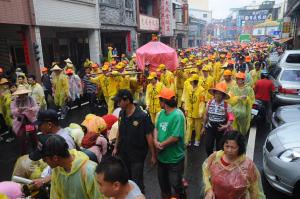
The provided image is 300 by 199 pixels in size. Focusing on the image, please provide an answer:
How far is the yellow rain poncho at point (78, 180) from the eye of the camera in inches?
102

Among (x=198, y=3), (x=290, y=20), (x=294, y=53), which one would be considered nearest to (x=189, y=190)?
(x=294, y=53)

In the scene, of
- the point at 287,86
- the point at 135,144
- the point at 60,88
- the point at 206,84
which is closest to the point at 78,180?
the point at 135,144

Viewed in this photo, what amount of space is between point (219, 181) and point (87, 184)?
1296mm

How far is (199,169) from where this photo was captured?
5.82 meters

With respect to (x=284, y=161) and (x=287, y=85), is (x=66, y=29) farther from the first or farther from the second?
(x=284, y=161)

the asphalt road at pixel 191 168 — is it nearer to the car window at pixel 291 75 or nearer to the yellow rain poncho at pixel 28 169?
the yellow rain poncho at pixel 28 169

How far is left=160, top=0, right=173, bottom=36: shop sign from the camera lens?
102 ft

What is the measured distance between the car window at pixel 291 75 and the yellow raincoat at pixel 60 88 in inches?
274

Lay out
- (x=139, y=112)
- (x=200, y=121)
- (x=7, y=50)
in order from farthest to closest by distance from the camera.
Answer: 1. (x=7, y=50)
2. (x=200, y=121)
3. (x=139, y=112)

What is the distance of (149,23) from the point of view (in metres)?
27.3

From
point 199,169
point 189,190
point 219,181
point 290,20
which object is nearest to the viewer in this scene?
point 219,181

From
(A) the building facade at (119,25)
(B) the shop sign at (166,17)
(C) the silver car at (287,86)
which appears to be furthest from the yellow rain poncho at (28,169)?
(B) the shop sign at (166,17)

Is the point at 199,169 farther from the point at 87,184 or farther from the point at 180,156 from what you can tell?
the point at 87,184

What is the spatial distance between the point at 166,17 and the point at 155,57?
884 inches
